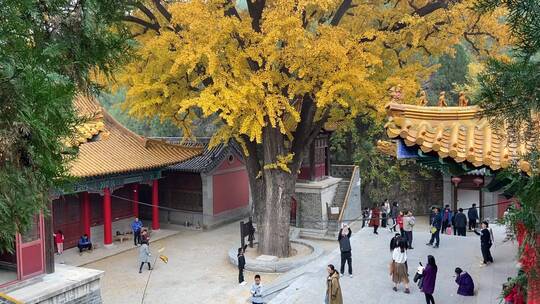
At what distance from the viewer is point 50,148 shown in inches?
146

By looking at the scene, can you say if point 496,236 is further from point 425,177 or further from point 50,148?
point 50,148

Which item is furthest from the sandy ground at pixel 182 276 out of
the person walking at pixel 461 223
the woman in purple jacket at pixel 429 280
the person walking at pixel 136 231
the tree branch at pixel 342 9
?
the tree branch at pixel 342 9

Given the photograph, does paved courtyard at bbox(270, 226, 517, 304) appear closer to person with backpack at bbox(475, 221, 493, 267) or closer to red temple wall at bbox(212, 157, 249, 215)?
person with backpack at bbox(475, 221, 493, 267)

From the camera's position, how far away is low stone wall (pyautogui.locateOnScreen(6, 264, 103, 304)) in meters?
9.57

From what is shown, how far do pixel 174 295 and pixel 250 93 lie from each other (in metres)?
6.15

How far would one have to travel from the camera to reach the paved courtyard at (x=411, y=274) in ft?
34.3

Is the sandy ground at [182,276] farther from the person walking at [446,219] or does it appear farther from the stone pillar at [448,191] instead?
the stone pillar at [448,191]

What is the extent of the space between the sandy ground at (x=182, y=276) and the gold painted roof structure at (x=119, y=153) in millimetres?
3291

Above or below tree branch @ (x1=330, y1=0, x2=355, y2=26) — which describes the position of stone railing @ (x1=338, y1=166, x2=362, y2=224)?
below

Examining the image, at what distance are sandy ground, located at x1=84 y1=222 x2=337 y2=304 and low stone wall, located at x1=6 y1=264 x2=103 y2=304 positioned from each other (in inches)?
91.9

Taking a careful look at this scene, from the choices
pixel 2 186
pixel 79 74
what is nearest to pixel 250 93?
pixel 79 74

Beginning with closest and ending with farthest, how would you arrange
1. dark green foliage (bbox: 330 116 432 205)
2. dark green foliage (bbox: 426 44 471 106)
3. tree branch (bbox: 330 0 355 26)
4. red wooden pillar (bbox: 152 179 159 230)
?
tree branch (bbox: 330 0 355 26), red wooden pillar (bbox: 152 179 159 230), dark green foliage (bbox: 330 116 432 205), dark green foliage (bbox: 426 44 471 106)

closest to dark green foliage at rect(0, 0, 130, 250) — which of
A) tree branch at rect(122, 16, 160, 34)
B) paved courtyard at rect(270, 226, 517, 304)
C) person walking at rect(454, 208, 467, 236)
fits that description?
paved courtyard at rect(270, 226, 517, 304)

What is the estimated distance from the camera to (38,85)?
10.6 ft
